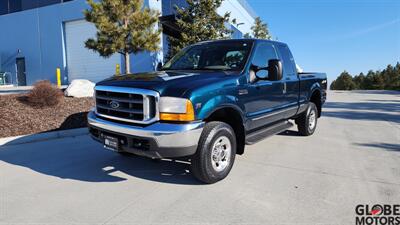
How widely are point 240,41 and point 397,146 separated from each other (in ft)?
13.0

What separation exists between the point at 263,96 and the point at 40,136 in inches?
197

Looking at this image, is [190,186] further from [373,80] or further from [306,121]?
[373,80]

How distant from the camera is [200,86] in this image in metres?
4.06

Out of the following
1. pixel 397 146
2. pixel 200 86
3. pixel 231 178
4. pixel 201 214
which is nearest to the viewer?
pixel 201 214

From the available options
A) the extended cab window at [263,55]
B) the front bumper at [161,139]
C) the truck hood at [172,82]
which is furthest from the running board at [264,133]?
the front bumper at [161,139]

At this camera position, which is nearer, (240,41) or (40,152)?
(240,41)

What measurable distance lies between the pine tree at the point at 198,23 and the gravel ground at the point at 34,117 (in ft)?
26.4

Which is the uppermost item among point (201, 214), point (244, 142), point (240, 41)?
point (240, 41)

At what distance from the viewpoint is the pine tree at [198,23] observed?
16.4 metres

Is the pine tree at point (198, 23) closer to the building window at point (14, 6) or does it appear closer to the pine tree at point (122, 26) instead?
the pine tree at point (122, 26)

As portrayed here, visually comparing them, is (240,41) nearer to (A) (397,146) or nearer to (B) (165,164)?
(B) (165,164)

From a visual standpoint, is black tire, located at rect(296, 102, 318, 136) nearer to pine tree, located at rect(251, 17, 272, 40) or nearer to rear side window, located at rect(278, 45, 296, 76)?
rear side window, located at rect(278, 45, 296, 76)

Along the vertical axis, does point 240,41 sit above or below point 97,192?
above

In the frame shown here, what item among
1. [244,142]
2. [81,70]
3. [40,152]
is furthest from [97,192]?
[81,70]
